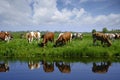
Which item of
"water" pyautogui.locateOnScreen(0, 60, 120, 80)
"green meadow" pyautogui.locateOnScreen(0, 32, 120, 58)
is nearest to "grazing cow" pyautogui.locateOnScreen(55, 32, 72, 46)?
"green meadow" pyautogui.locateOnScreen(0, 32, 120, 58)

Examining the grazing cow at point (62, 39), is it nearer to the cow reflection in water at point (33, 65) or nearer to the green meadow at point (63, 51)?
the green meadow at point (63, 51)

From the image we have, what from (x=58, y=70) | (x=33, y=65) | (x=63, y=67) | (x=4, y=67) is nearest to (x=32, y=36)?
(x=33, y=65)

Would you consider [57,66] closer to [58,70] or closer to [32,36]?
[58,70]

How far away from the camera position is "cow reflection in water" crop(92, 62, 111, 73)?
21.2m

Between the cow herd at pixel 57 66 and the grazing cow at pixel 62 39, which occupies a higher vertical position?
the grazing cow at pixel 62 39

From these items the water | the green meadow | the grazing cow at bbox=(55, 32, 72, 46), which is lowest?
the water

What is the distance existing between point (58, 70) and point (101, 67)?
3875 mm

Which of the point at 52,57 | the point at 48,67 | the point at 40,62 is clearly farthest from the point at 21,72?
the point at 52,57

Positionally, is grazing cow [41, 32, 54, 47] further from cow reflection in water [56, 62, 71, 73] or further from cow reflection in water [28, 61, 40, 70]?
cow reflection in water [56, 62, 71, 73]

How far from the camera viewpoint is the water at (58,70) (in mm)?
18361

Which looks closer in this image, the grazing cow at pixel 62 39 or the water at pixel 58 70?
the water at pixel 58 70

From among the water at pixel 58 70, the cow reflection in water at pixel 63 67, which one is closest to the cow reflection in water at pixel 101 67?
the water at pixel 58 70

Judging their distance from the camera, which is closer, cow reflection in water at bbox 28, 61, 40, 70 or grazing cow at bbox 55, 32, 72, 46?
cow reflection in water at bbox 28, 61, 40, 70

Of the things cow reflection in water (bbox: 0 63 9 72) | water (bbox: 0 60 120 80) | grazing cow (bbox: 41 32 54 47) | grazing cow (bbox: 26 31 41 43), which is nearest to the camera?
water (bbox: 0 60 120 80)
